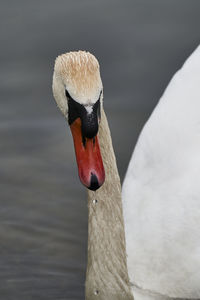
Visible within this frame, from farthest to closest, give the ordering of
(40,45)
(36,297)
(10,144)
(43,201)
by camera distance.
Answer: (40,45) < (10,144) < (43,201) < (36,297)

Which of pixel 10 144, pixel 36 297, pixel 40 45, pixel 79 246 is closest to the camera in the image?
pixel 36 297

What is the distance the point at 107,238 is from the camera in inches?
183

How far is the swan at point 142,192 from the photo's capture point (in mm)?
4047

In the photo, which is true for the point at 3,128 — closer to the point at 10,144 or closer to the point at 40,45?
the point at 10,144

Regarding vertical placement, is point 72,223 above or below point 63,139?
below

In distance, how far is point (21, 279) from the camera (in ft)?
18.5

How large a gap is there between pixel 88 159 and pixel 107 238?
781 millimetres

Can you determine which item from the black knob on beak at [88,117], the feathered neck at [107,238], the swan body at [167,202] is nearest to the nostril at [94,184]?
the black knob on beak at [88,117]

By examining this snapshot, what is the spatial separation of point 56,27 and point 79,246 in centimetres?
256

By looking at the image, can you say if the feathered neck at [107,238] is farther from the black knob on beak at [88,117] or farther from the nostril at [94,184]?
the nostril at [94,184]

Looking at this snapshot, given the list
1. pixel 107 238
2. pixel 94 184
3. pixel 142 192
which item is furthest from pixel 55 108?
pixel 94 184

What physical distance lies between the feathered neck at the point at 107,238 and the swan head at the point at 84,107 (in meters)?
0.33

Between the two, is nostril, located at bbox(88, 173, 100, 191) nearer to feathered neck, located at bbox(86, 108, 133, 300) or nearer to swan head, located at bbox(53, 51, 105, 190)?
swan head, located at bbox(53, 51, 105, 190)

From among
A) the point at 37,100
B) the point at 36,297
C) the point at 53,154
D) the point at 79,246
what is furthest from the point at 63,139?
the point at 36,297
